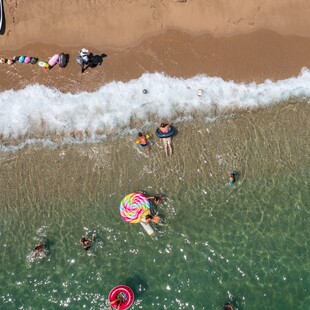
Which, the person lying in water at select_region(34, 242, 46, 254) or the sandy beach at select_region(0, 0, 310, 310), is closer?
the person lying in water at select_region(34, 242, 46, 254)

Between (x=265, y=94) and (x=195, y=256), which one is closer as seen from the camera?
(x=195, y=256)

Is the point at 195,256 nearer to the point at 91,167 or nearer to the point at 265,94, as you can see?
the point at 91,167

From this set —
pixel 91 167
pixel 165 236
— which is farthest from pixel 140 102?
pixel 165 236

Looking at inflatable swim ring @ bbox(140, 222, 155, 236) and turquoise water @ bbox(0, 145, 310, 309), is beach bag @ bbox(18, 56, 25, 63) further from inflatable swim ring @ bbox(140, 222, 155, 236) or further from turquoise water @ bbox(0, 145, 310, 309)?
inflatable swim ring @ bbox(140, 222, 155, 236)

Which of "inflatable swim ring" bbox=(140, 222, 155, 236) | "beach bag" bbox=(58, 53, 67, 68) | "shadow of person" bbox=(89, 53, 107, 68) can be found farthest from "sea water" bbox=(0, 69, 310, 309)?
"beach bag" bbox=(58, 53, 67, 68)

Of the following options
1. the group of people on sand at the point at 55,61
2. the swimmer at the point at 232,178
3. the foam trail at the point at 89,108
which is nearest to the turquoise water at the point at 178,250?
the swimmer at the point at 232,178

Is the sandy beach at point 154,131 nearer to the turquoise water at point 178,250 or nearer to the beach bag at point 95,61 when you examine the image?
the turquoise water at point 178,250

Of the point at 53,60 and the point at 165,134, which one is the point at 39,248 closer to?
the point at 165,134
